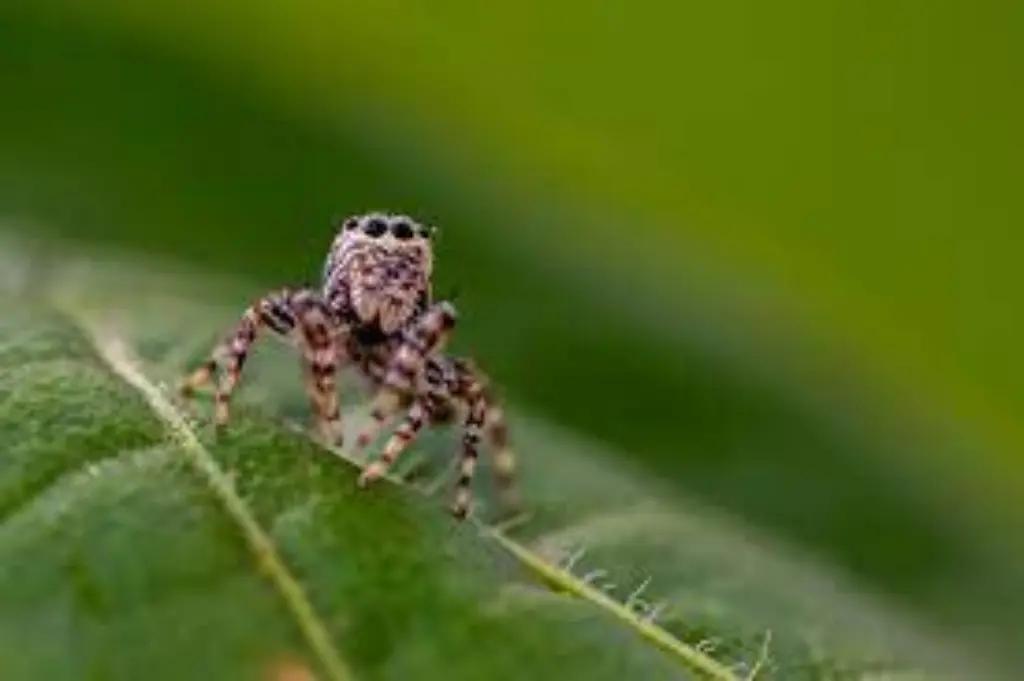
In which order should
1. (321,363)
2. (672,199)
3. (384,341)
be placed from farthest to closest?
(672,199)
(384,341)
(321,363)

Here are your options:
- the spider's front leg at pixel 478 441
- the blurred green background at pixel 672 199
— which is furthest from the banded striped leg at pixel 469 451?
the blurred green background at pixel 672 199

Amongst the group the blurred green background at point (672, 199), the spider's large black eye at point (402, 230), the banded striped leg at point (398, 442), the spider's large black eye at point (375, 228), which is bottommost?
the banded striped leg at point (398, 442)

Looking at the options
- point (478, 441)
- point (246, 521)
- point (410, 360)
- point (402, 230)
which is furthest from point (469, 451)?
point (246, 521)

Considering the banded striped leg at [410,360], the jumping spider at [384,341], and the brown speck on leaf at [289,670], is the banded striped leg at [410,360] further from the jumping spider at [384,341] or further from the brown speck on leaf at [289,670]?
the brown speck on leaf at [289,670]

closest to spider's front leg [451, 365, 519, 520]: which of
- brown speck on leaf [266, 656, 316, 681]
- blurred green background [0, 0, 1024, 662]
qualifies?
brown speck on leaf [266, 656, 316, 681]

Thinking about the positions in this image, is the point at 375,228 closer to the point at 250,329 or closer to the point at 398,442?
the point at 250,329

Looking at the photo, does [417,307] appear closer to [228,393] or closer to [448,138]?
[228,393]

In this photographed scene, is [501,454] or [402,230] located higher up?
[402,230]
